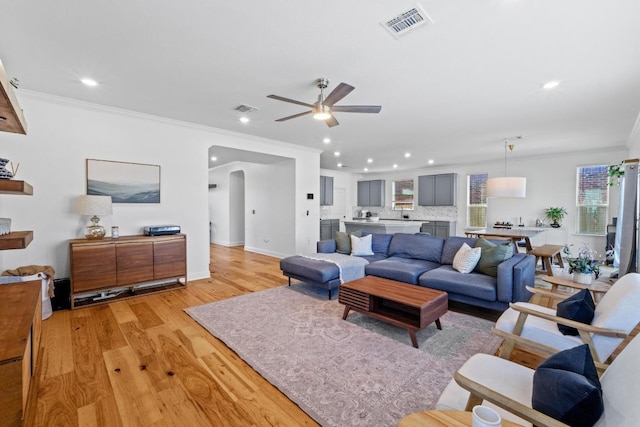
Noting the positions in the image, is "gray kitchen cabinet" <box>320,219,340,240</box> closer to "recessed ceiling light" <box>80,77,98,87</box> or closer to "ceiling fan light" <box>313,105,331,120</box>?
"ceiling fan light" <box>313,105,331,120</box>

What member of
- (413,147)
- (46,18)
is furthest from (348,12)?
(413,147)

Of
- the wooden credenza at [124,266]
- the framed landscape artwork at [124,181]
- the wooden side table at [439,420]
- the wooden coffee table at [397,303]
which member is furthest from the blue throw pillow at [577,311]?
the framed landscape artwork at [124,181]

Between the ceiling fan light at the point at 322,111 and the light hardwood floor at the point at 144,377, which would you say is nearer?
the light hardwood floor at the point at 144,377

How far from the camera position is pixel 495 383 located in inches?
55.1

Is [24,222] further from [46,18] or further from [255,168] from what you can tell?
[255,168]

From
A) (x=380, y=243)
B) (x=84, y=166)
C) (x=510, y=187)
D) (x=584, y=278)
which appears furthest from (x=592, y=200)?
(x=84, y=166)

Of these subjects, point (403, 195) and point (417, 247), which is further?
point (403, 195)

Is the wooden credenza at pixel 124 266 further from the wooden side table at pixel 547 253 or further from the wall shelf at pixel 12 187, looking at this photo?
the wooden side table at pixel 547 253

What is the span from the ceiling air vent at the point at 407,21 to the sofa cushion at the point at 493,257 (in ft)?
9.16

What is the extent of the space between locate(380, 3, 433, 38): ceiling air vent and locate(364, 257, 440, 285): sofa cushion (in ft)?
9.10

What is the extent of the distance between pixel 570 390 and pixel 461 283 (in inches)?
98.3

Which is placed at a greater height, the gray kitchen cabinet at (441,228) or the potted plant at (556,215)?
the potted plant at (556,215)

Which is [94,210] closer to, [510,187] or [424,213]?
[510,187]

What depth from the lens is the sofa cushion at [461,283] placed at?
3242 mm
